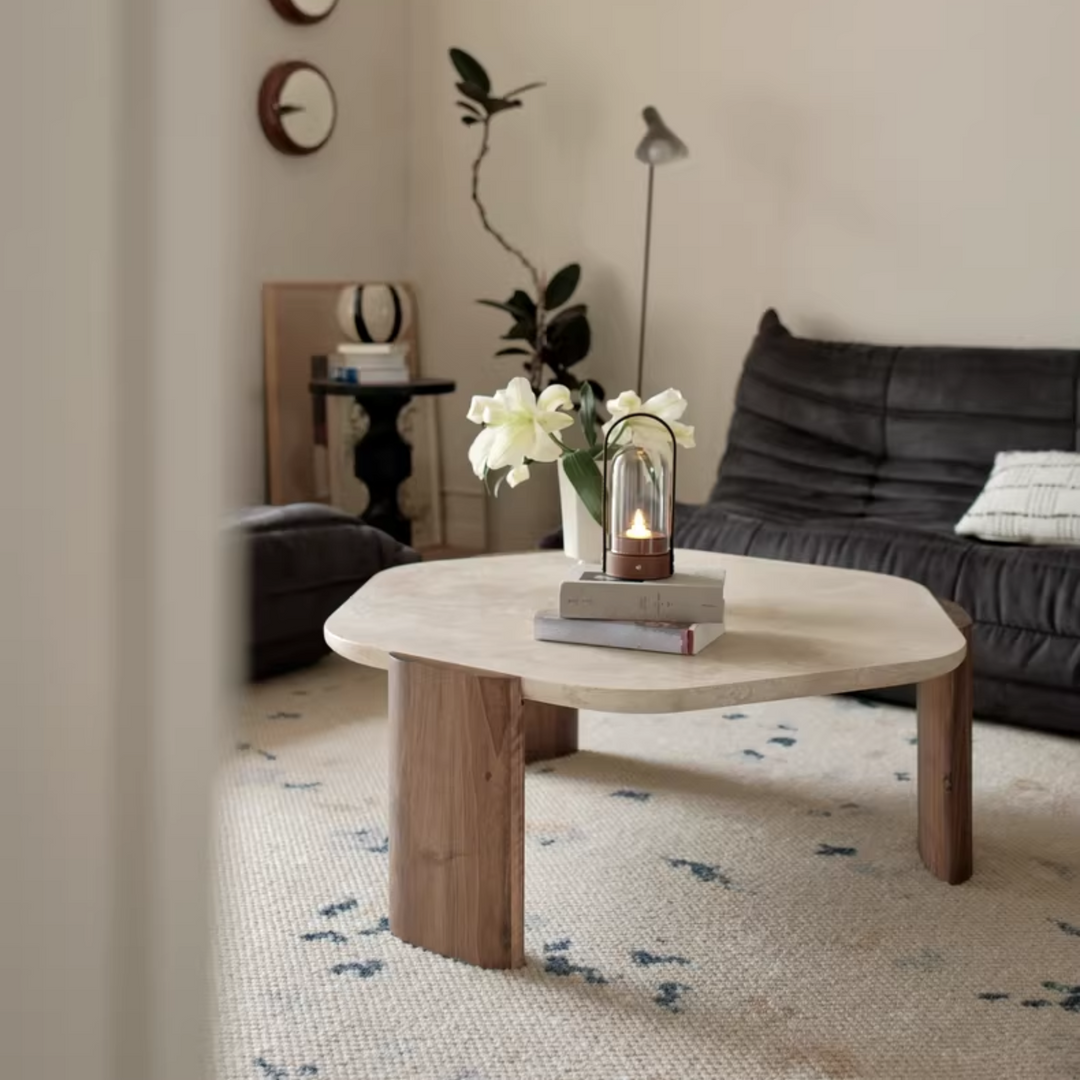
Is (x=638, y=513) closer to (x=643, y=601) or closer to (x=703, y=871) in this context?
(x=643, y=601)

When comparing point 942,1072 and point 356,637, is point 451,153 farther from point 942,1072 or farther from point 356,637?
point 942,1072

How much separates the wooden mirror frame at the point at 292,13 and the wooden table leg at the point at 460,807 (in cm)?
329

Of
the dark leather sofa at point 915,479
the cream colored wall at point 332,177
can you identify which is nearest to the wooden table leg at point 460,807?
the dark leather sofa at point 915,479

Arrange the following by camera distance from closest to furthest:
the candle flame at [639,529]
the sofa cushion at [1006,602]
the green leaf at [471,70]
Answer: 1. the candle flame at [639,529]
2. the sofa cushion at [1006,602]
3. the green leaf at [471,70]

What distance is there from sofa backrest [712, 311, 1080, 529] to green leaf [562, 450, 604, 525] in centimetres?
145

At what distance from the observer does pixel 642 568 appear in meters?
2.12

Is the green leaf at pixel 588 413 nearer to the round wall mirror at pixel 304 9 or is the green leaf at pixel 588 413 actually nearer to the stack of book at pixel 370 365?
the stack of book at pixel 370 365

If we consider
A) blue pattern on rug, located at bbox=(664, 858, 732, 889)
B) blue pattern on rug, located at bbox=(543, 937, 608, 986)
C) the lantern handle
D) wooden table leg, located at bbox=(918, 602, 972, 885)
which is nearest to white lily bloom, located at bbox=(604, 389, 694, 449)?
the lantern handle

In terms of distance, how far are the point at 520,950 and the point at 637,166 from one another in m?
3.26

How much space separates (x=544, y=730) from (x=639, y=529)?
2.55ft

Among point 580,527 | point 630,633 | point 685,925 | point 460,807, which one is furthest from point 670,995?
point 580,527

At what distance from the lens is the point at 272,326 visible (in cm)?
471

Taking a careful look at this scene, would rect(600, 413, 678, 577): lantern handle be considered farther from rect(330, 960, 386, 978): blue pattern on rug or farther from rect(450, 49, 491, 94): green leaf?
rect(450, 49, 491, 94): green leaf

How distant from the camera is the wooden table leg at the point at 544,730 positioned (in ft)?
9.21
